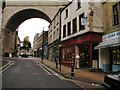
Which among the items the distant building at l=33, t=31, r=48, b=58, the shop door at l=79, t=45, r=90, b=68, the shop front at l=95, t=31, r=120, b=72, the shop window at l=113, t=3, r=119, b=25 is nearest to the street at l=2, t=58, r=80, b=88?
the shop front at l=95, t=31, r=120, b=72

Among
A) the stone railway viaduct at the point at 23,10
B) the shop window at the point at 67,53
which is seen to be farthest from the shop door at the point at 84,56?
the stone railway viaduct at the point at 23,10

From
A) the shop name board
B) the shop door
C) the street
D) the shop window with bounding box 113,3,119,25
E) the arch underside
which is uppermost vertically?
the arch underside

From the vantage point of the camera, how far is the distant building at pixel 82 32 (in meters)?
26.5

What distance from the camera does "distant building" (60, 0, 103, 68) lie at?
26.5 m

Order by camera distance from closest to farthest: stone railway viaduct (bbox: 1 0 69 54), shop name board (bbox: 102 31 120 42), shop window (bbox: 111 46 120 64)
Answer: shop name board (bbox: 102 31 120 42) < shop window (bbox: 111 46 120 64) < stone railway viaduct (bbox: 1 0 69 54)

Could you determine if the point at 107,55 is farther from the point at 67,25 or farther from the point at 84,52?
the point at 67,25

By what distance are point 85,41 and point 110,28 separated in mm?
3467

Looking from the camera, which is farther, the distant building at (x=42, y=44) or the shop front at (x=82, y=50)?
the distant building at (x=42, y=44)

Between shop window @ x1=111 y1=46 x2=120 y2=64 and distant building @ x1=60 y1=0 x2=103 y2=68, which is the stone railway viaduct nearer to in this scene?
distant building @ x1=60 y1=0 x2=103 y2=68

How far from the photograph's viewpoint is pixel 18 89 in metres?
13.2

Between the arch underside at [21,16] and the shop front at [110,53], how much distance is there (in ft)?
146

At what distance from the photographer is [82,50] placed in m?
33.2

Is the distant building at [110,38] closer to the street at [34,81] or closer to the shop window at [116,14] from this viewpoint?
the shop window at [116,14]

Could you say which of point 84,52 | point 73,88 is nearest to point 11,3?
point 84,52
